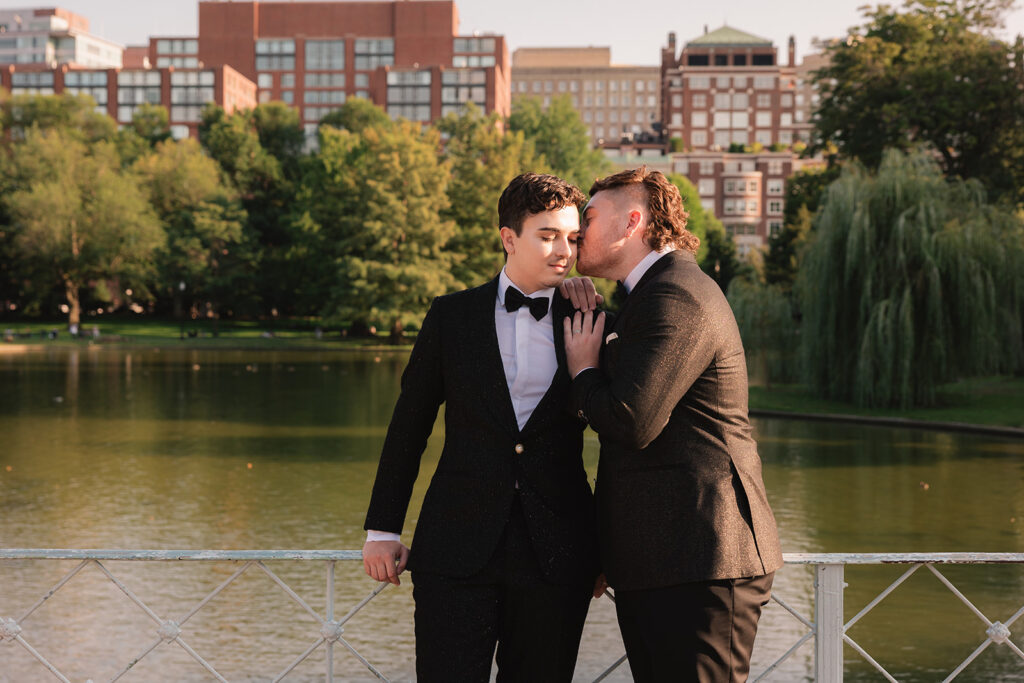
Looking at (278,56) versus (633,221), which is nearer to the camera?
(633,221)

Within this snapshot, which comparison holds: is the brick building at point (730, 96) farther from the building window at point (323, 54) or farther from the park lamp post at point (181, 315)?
the park lamp post at point (181, 315)

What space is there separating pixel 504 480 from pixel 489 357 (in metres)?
0.40

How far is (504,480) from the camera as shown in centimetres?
356

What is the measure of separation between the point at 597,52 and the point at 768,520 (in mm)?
199774

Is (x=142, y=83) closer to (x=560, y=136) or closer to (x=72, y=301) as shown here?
(x=72, y=301)

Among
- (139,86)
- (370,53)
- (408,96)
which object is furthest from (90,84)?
(408,96)

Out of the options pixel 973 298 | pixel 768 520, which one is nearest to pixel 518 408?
pixel 768 520

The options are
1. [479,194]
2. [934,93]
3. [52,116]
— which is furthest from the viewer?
[52,116]

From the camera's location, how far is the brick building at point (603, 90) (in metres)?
187

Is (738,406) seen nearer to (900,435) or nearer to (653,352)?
(653,352)

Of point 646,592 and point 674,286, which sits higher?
point 674,286

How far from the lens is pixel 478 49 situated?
415ft

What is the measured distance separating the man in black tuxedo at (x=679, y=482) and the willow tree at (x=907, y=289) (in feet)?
77.5

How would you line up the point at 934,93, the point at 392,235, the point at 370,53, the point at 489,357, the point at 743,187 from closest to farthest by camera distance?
the point at 489,357, the point at 934,93, the point at 392,235, the point at 743,187, the point at 370,53
